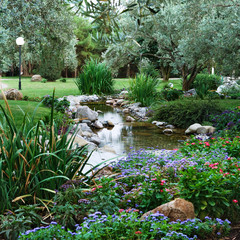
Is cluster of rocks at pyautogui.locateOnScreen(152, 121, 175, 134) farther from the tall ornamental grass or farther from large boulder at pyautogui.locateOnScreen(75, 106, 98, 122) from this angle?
the tall ornamental grass

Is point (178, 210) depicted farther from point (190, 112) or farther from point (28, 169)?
point (190, 112)

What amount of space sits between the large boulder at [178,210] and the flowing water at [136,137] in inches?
149

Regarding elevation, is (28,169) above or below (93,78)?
below

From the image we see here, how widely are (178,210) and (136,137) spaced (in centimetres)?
558

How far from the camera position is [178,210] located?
2.70 meters

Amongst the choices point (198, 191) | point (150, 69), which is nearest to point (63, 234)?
point (198, 191)

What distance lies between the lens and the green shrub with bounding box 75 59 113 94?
55.8 ft

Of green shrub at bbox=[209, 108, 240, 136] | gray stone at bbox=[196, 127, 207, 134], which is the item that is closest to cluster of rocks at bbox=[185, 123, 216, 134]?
gray stone at bbox=[196, 127, 207, 134]

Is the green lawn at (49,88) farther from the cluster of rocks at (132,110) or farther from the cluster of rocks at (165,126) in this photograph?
the cluster of rocks at (165,126)

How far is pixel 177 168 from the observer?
Answer: 12.7 ft

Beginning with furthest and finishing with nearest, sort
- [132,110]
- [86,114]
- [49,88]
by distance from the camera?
[49,88] < [132,110] < [86,114]

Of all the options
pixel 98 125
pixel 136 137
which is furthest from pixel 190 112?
pixel 98 125

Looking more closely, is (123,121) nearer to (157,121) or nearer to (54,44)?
(157,121)

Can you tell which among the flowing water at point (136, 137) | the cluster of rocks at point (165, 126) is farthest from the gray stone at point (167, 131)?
the flowing water at point (136, 137)
